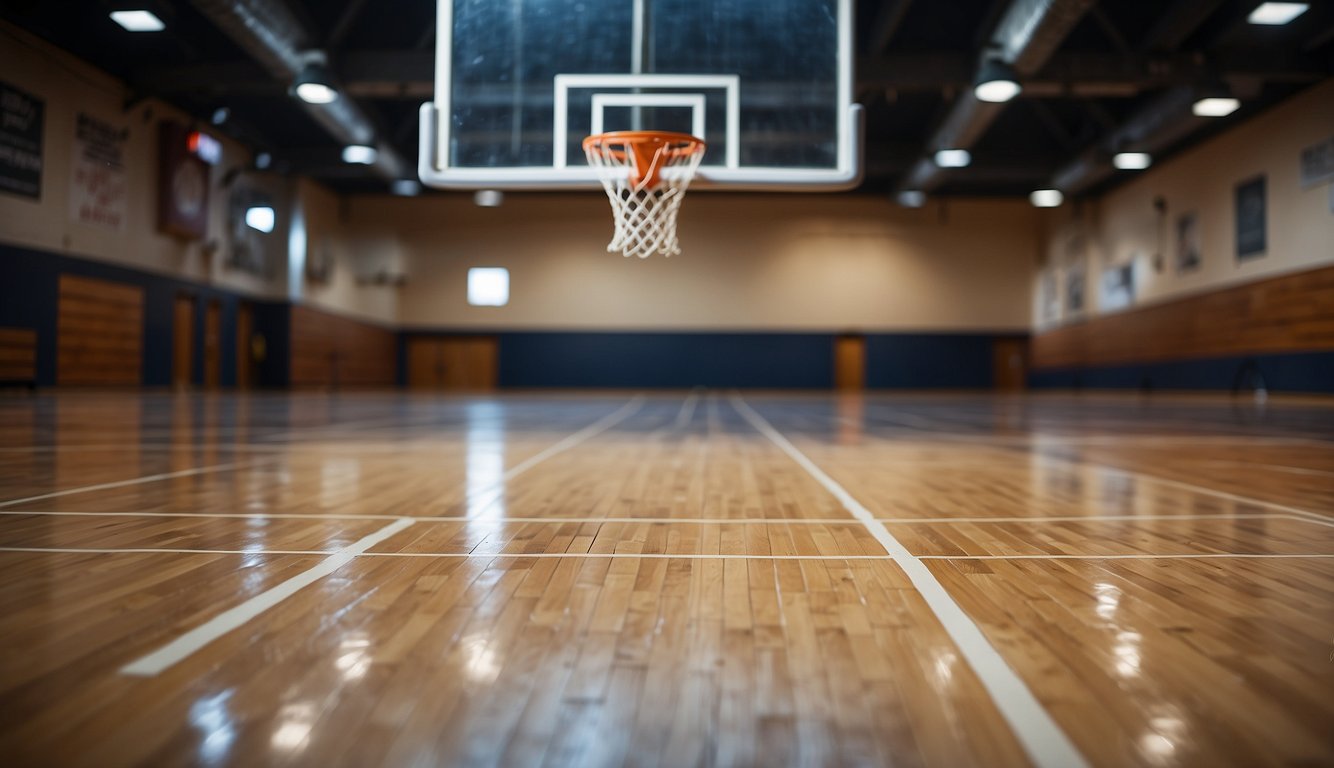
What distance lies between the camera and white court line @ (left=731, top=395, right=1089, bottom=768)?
1.07 m

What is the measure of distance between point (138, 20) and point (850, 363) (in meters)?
16.5

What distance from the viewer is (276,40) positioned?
33.6 ft

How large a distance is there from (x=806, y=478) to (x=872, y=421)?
4919 millimetres

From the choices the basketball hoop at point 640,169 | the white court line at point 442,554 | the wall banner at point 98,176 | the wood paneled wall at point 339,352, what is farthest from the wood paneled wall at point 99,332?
the white court line at point 442,554

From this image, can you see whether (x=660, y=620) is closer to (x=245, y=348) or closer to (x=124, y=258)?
(x=124, y=258)

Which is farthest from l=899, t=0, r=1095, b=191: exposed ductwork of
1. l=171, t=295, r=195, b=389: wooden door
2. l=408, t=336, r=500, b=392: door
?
l=171, t=295, r=195, b=389: wooden door

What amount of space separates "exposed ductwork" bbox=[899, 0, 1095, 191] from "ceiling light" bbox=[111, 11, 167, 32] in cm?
961

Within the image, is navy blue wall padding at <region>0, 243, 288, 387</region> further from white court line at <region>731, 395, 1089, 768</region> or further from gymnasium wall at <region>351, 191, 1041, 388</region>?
white court line at <region>731, 395, 1089, 768</region>

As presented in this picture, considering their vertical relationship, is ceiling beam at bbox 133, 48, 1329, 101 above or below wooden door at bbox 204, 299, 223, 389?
above

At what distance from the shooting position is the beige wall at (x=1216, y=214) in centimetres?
1241

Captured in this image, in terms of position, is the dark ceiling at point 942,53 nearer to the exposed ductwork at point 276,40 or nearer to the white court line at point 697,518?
the exposed ductwork at point 276,40

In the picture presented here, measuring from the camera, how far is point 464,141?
6348 mm

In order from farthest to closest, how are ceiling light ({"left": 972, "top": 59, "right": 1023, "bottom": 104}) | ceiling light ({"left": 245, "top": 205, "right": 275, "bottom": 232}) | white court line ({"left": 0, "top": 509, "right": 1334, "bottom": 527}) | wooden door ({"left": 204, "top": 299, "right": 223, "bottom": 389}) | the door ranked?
the door, ceiling light ({"left": 245, "top": 205, "right": 275, "bottom": 232}), wooden door ({"left": 204, "top": 299, "right": 223, "bottom": 389}), ceiling light ({"left": 972, "top": 59, "right": 1023, "bottom": 104}), white court line ({"left": 0, "top": 509, "right": 1334, "bottom": 527})

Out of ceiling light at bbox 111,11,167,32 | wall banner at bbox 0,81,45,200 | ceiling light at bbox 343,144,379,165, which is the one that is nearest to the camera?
ceiling light at bbox 111,11,167,32
